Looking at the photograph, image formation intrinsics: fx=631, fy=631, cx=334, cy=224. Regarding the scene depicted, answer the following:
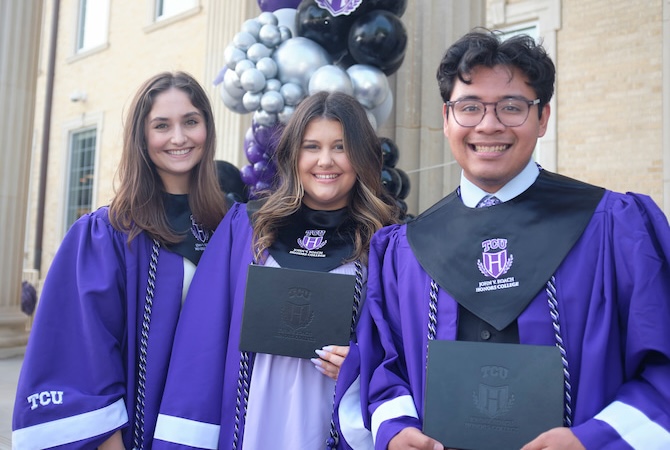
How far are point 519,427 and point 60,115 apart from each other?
1586 cm

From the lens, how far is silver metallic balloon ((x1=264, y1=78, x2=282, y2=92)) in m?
4.06

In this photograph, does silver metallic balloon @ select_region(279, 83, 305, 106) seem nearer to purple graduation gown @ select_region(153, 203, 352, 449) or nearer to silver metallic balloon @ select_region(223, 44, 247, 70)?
silver metallic balloon @ select_region(223, 44, 247, 70)

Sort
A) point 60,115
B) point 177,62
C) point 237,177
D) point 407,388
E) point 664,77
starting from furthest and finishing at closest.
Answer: point 60,115 < point 177,62 < point 664,77 < point 237,177 < point 407,388

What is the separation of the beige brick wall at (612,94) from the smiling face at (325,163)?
7.17 metres

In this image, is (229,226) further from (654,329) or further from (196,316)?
(654,329)

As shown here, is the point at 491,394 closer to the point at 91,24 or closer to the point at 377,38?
the point at 377,38

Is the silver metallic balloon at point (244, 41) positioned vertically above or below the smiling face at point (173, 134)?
above

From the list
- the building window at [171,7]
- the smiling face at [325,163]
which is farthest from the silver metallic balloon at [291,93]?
the building window at [171,7]

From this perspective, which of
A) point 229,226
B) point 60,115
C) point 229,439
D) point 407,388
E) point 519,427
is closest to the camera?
point 519,427

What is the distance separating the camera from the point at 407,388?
1.66 meters

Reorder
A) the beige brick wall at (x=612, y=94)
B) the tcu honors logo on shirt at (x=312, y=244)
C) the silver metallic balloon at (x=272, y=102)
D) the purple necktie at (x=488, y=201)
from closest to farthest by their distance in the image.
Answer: the purple necktie at (x=488, y=201) < the tcu honors logo on shirt at (x=312, y=244) < the silver metallic balloon at (x=272, y=102) < the beige brick wall at (x=612, y=94)

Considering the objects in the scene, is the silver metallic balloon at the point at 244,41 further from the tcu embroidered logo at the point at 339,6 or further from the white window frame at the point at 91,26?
the white window frame at the point at 91,26

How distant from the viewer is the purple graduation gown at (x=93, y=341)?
192 cm

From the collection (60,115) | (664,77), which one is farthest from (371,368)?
(60,115)
